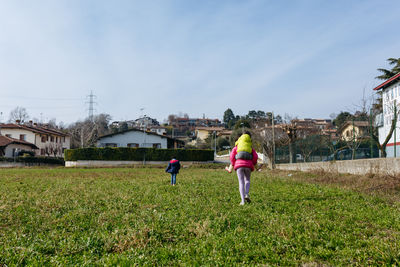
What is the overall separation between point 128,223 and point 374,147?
16.9 metres

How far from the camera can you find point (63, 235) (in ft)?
18.1

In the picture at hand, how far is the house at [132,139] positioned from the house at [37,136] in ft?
49.3

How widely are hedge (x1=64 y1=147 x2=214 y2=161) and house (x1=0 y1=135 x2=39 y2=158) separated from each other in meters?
15.0

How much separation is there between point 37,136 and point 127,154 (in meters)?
29.6

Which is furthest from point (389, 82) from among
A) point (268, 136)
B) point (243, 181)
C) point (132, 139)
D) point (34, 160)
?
point (34, 160)

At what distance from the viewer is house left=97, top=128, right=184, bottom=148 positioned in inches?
2308

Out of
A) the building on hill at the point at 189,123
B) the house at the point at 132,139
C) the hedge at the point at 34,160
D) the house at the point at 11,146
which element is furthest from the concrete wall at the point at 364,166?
the building on hill at the point at 189,123

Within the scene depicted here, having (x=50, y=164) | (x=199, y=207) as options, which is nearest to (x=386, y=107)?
(x=199, y=207)

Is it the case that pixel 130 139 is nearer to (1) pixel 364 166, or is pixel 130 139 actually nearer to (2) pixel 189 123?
(1) pixel 364 166

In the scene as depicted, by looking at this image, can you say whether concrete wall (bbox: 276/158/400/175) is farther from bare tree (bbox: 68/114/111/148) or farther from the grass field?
bare tree (bbox: 68/114/111/148)

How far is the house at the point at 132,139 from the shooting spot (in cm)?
5862

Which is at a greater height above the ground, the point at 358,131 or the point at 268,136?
the point at 268,136

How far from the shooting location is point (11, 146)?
56.3m

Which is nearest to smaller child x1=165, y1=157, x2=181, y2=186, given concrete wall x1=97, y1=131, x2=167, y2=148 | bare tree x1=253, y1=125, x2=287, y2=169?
bare tree x1=253, y1=125, x2=287, y2=169
